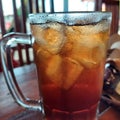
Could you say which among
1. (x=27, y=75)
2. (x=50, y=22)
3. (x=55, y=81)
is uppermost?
(x=50, y=22)

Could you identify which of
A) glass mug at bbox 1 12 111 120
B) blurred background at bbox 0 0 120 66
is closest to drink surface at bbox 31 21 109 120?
glass mug at bbox 1 12 111 120

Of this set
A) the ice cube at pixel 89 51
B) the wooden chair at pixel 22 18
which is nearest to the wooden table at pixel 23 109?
the ice cube at pixel 89 51

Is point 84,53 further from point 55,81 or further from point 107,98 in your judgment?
point 107,98

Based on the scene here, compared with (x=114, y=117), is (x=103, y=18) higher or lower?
higher

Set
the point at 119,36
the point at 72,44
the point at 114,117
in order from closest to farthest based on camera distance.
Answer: the point at 72,44, the point at 114,117, the point at 119,36

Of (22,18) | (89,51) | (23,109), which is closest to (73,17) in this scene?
(89,51)

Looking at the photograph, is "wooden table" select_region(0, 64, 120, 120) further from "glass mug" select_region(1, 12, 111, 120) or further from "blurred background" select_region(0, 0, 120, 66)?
"blurred background" select_region(0, 0, 120, 66)

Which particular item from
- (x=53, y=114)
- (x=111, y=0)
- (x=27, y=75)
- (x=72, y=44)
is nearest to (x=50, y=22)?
(x=72, y=44)

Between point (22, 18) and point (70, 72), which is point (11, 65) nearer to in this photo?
point (70, 72)
